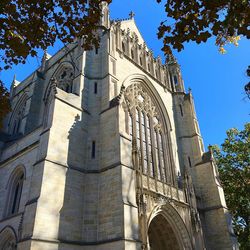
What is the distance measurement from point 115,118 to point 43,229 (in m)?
6.36

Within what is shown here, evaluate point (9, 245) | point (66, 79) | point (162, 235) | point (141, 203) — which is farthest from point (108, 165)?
point (66, 79)

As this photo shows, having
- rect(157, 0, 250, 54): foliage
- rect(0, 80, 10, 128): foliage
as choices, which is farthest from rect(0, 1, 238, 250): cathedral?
rect(157, 0, 250, 54): foliage

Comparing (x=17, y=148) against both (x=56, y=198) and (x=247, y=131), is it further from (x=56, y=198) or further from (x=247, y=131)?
(x=247, y=131)

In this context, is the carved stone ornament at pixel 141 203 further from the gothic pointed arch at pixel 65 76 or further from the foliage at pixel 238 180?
the foliage at pixel 238 180

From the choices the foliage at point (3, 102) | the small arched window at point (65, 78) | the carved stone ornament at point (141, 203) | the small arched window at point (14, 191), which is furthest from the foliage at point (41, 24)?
the small arched window at point (65, 78)

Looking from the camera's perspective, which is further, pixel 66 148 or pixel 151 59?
pixel 151 59

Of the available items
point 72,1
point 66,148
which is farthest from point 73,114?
point 72,1

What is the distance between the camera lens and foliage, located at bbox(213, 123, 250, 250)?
22.7 m

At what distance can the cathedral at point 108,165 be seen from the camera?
1157cm

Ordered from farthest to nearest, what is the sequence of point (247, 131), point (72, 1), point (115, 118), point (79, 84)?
point (247, 131), point (79, 84), point (115, 118), point (72, 1)

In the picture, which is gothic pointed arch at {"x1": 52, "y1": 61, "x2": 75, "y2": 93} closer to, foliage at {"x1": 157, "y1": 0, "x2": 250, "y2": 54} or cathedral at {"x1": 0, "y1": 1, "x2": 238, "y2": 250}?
cathedral at {"x1": 0, "y1": 1, "x2": 238, "y2": 250}

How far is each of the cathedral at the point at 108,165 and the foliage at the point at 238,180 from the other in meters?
5.07

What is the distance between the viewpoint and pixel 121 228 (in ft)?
36.1

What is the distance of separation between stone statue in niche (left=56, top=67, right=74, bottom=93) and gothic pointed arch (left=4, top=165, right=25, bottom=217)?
22.5 ft
